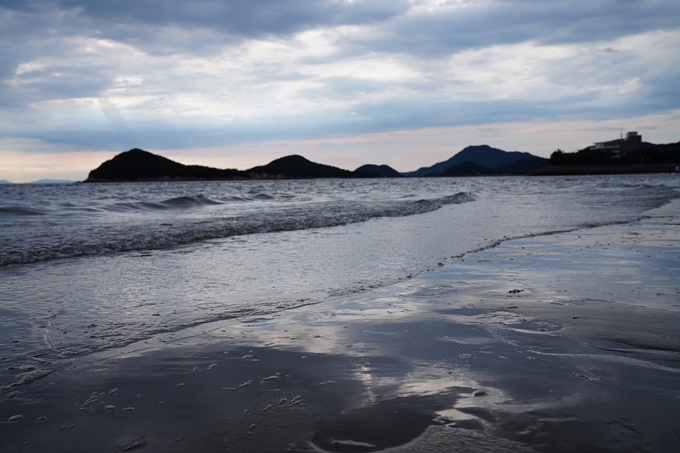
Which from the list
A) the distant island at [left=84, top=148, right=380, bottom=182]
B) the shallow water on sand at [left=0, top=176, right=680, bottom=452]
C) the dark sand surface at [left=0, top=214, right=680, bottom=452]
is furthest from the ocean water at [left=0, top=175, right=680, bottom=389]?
the distant island at [left=84, top=148, right=380, bottom=182]

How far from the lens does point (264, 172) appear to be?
13750 centimetres

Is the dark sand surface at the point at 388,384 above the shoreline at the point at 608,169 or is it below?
below

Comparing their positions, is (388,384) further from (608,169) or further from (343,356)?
(608,169)

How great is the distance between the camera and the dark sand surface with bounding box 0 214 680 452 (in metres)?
2.04

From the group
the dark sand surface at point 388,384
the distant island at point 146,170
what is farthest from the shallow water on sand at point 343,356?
the distant island at point 146,170

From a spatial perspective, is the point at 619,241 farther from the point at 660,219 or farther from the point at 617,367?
the point at 617,367

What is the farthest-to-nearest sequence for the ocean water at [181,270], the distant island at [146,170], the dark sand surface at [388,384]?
the distant island at [146,170]
the ocean water at [181,270]
the dark sand surface at [388,384]

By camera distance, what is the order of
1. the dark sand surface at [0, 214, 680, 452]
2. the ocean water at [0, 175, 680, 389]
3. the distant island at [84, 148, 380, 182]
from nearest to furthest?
the dark sand surface at [0, 214, 680, 452] < the ocean water at [0, 175, 680, 389] < the distant island at [84, 148, 380, 182]

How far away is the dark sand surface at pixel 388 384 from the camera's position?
2039 mm

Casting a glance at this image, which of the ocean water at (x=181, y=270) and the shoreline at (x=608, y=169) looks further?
the shoreline at (x=608, y=169)

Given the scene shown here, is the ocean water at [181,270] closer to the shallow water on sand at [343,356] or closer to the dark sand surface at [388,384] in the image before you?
the shallow water on sand at [343,356]

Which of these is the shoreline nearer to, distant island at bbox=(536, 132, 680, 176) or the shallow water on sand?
distant island at bbox=(536, 132, 680, 176)

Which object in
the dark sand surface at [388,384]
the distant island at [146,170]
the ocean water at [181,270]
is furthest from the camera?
the distant island at [146,170]

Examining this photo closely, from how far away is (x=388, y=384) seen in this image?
261cm
